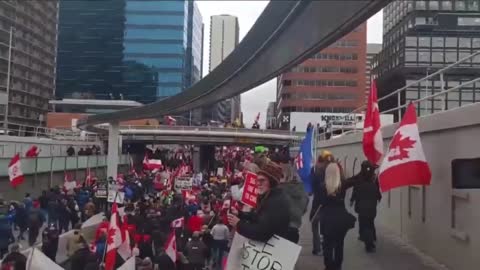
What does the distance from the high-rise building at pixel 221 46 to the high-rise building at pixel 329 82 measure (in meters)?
11.9

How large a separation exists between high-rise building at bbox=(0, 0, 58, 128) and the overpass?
2936 cm

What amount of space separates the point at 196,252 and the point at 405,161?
17.4 ft

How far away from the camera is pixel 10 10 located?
103 metres

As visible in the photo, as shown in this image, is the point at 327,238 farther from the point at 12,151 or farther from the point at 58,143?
the point at 58,143

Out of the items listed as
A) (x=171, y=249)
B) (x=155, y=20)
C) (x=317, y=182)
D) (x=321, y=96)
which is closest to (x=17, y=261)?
(x=171, y=249)

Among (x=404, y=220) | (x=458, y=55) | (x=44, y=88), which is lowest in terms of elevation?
(x=404, y=220)

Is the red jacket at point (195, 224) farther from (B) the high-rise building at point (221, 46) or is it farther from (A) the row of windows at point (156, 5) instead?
(A) the row of windows at point (156, 5)

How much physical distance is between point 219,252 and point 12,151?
26.1 m

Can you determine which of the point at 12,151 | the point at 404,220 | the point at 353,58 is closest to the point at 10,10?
the point at 353,58

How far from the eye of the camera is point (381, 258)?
10547 mm

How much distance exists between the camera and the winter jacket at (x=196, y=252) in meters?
12.3

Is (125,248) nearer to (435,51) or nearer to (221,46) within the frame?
(435,51)

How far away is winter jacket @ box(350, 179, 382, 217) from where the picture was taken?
10.5m

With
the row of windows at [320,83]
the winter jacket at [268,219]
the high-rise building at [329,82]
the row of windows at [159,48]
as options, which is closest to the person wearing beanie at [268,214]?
the winter jacket at [268,219]
